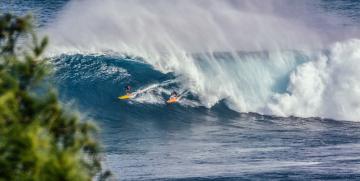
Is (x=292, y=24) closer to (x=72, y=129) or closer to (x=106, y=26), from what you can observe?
(x=106, y=26)

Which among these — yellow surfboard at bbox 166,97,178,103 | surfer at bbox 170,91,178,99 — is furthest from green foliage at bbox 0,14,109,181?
surfer at bbox 170,91,178,99

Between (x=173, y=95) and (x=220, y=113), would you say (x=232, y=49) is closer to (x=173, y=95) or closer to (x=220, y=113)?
(x=173, y=95)

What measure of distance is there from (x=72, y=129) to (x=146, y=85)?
32594 mm

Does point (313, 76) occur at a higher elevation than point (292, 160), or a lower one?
lower

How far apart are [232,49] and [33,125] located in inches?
1671

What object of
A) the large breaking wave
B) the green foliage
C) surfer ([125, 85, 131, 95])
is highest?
the green foliage

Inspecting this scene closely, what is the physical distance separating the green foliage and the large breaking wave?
1238 inches

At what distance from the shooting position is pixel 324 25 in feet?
191

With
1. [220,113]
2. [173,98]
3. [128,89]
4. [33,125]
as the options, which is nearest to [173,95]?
[173,98]

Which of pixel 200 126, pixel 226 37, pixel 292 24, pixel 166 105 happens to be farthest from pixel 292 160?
pixel 292 24

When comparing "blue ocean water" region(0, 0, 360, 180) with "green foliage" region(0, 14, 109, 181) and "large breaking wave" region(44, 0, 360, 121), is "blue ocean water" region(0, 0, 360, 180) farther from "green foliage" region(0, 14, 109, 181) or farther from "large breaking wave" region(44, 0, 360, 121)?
"green foliage" region(0, 14, 109, 181)

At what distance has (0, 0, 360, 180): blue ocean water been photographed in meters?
28.4

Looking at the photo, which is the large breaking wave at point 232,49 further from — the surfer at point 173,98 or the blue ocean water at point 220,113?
the surfer at point 173,98

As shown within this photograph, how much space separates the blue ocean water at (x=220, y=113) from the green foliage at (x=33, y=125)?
1588 cm
